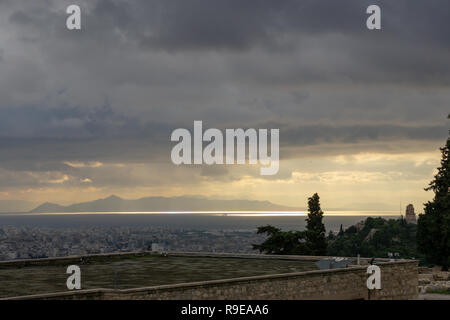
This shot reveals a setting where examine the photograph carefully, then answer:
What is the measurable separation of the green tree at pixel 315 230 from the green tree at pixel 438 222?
14.3 metres

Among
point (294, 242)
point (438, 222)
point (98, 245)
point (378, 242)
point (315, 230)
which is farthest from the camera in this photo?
point (378, 242)

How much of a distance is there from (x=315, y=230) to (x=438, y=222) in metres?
18.3

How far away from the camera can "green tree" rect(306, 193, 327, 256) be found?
6262cm

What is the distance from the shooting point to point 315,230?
64.8 m

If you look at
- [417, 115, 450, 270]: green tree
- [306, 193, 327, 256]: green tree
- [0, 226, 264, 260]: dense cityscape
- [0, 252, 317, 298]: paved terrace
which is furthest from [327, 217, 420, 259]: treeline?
[0, 252, 317, 298]: paved terrace

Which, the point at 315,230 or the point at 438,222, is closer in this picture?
the point at 315,230

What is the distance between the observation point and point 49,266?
36.1 metres

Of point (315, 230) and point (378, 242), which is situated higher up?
point (315, 230)

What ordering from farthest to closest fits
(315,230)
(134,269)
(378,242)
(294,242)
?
(378,242) → (315,230) → (294,242) → (134,269)

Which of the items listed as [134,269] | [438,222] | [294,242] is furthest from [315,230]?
[134,269]

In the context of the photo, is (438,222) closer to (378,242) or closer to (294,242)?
(294,242)

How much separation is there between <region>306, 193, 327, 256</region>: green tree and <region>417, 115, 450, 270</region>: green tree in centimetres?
1428
